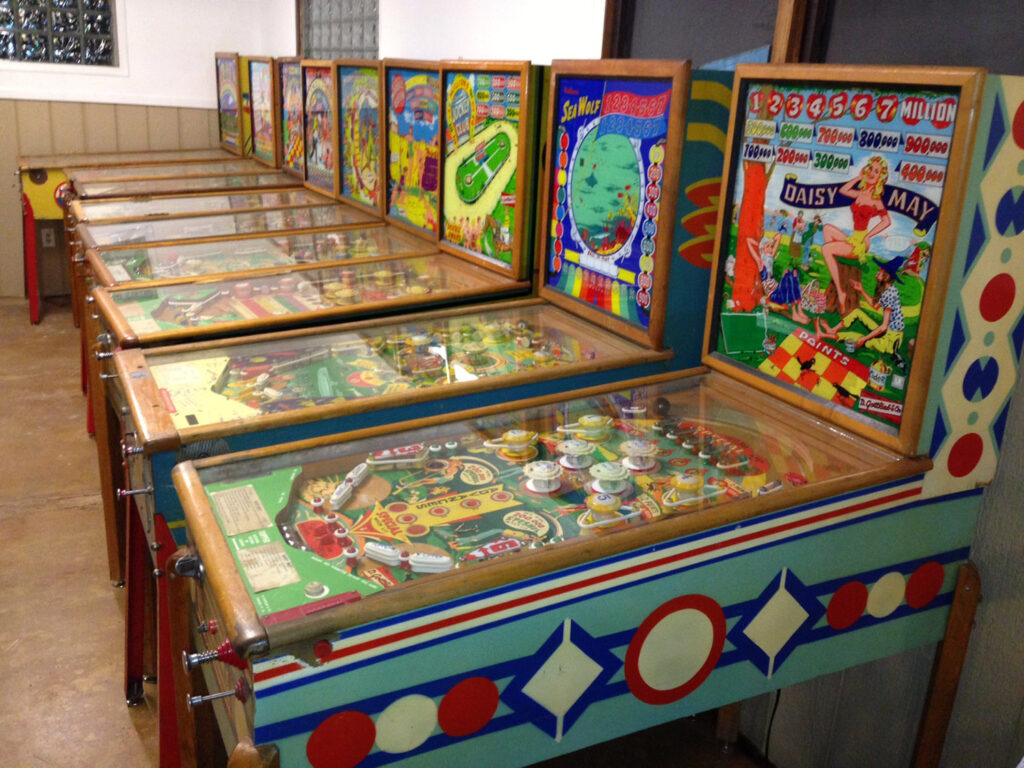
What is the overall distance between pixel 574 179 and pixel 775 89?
676 mm

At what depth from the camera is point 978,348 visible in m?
1.45

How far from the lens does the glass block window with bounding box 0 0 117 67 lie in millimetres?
5695

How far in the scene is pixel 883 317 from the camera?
1454mm

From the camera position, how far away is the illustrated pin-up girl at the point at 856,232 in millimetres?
1425

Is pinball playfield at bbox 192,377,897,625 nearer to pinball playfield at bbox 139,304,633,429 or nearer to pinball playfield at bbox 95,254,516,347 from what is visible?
pinball playfield at bbox 139,304,633,429

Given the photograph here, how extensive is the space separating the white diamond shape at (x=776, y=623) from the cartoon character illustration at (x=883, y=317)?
40cm

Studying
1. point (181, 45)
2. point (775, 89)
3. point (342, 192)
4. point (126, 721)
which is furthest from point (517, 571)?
point (181, 45)

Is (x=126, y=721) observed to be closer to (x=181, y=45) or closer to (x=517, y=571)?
(x=517, y=571)

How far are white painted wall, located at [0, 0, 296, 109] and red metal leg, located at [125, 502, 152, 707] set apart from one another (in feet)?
13.7

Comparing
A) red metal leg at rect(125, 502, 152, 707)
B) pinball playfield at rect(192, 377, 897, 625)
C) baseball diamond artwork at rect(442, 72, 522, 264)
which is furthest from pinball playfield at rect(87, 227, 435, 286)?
pinball playfield at rect(192, 377, 897, 625)

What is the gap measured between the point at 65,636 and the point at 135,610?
50 centimetres

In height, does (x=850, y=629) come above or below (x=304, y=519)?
below

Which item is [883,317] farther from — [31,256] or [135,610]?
[31,256]

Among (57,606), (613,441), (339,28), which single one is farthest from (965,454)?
(339,28)
